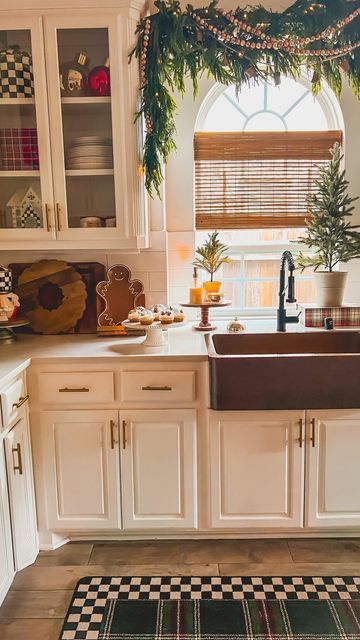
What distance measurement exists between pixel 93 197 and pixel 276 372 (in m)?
1.18

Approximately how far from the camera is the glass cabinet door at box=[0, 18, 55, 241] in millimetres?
2355

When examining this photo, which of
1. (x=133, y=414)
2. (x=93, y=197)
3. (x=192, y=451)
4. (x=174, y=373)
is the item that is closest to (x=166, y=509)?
(x=192, y=451)

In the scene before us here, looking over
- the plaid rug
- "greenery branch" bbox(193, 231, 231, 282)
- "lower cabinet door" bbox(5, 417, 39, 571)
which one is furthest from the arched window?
the plaid rug

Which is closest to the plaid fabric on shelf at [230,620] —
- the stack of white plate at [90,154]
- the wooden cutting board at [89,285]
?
the wooden cutting board at [89,285]

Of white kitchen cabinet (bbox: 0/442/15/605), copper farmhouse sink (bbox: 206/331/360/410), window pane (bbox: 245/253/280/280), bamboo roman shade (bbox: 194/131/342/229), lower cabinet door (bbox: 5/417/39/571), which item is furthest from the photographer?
window pane (bbox: 245/253/280/280)

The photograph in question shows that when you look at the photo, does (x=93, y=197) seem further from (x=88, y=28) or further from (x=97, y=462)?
(x=97, y=462)

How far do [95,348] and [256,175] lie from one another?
4.46 ft

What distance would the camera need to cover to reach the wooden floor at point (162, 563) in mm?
2055

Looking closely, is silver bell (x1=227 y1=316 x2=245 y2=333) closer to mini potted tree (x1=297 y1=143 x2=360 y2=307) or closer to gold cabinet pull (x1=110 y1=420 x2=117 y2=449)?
mini potted tree (x1=297 y1=143 x2=360 y2=307)

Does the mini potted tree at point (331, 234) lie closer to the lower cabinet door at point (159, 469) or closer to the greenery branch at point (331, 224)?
the greenery branch at point (331, 224)

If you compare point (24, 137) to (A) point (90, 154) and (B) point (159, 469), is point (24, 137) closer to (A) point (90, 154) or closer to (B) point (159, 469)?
(A) point (90, 154)

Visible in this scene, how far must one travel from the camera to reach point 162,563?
2.25m

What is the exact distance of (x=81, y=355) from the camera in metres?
2.25

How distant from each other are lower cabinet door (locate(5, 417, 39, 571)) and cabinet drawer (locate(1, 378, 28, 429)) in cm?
5
